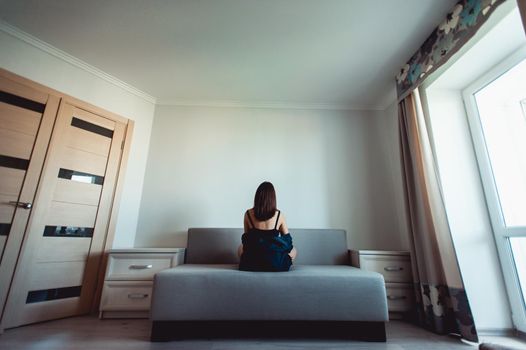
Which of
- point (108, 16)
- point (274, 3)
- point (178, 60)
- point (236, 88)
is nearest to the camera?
point (274, 3)

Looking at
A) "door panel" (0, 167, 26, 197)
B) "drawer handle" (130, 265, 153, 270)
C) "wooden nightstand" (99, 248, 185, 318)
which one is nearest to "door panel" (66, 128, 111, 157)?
"door panel" (0, 167, 26, 197)

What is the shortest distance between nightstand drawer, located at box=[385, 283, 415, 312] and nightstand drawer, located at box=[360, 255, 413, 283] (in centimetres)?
5

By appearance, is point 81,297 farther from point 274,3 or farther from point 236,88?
point 274,3

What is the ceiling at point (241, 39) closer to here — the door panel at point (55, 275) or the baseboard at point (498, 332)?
the door panel at point (55, 275)

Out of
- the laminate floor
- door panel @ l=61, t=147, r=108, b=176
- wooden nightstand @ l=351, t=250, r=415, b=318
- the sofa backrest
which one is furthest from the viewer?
the sofa backrest

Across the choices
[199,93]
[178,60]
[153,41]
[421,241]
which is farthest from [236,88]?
[421,241]

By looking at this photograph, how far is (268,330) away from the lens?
1.59 meters

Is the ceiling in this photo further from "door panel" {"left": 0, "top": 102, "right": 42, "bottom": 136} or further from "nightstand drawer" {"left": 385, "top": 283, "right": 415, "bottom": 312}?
"nightstand drawer" {"left": 385, "top": 283, "right": 415, "bottom": 312}

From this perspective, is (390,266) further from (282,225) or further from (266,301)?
(266,301)

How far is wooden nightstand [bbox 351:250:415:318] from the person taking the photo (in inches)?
75.3

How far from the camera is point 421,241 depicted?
1.84 m

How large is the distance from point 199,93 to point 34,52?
58.8 inches

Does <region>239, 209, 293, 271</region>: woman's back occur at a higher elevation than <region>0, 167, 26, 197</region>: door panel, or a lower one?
lower

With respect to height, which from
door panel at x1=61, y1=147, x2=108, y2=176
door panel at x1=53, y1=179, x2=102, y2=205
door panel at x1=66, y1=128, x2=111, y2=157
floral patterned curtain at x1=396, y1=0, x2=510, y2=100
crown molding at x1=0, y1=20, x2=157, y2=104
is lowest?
door panel at x1=53, y1=179, x2=102, y2=205
